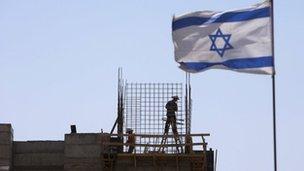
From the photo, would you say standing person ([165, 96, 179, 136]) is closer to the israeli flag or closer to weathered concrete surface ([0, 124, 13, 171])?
weathered concrete surface ([0, 124, 13, 171])

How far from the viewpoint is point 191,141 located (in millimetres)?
30844

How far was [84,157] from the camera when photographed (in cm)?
3050

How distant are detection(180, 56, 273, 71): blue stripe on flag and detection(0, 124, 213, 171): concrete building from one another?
4.85 metres

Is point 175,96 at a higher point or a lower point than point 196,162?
higher

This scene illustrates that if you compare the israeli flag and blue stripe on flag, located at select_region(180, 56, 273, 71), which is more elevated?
the israeli flag

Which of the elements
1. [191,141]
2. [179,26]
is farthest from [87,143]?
[179,26]

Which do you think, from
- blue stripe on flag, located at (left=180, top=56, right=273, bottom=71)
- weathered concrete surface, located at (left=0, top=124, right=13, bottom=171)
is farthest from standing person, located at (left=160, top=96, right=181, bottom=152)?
blue stripe on flag, located at (left=180, top=56, right=273, bottom=71)

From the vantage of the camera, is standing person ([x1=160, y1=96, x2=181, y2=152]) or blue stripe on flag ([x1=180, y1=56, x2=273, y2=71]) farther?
standing person ([x1=160, y1=96, x2=181, y2=152])

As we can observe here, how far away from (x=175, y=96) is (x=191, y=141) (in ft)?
5.84

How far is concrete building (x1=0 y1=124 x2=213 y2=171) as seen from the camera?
30.5 metres

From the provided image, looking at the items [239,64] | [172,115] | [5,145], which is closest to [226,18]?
[239,64]

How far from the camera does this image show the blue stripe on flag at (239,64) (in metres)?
25.1

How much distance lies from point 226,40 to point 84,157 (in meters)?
6.83

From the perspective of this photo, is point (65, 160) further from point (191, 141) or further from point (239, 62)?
point (239, 62)
